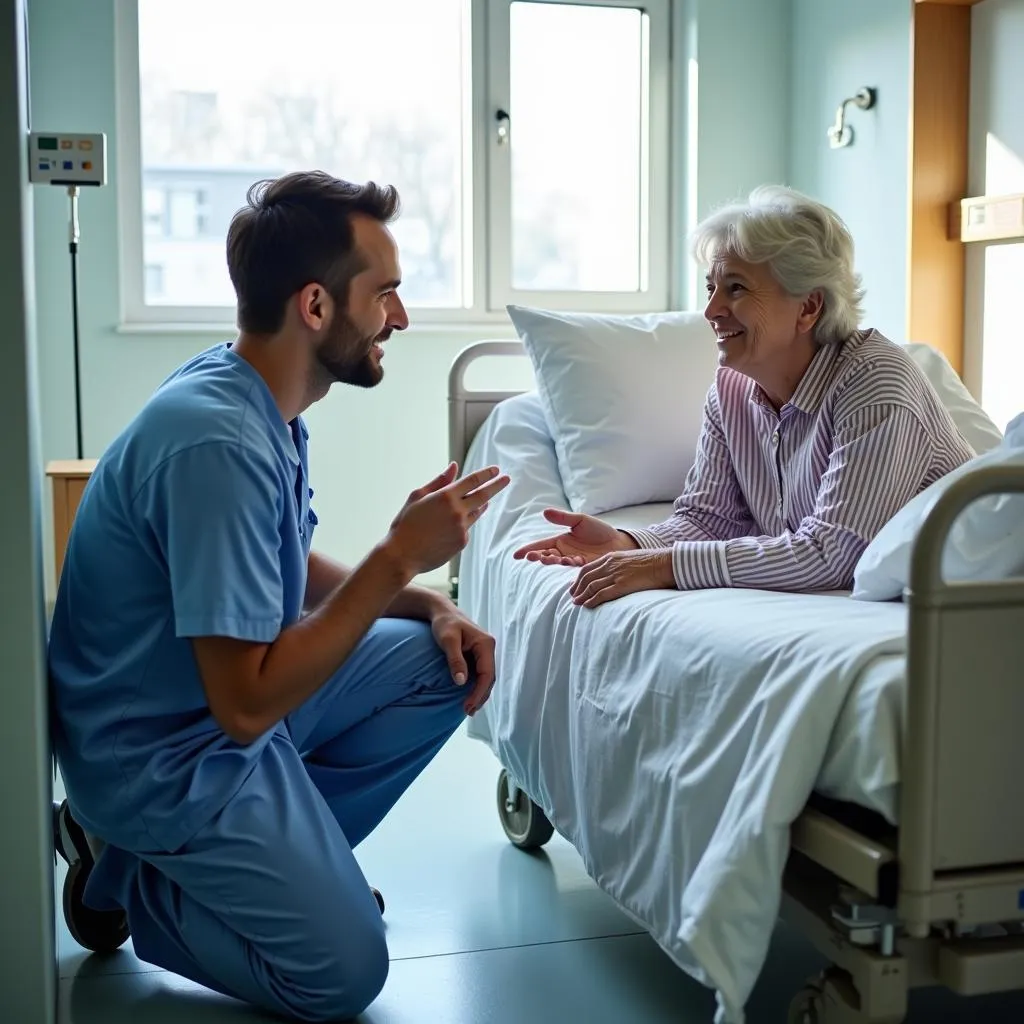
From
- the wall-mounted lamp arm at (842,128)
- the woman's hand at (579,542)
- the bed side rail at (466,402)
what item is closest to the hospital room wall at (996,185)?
the wall-mounted lamp arm at (842,128)

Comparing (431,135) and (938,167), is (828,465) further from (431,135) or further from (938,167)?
(431,135)

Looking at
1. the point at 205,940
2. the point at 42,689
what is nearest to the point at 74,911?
the point at 205,940

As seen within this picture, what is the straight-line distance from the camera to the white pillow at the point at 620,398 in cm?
233

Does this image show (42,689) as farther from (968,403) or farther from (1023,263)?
(1023,263)

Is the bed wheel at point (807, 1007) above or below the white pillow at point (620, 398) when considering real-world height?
below

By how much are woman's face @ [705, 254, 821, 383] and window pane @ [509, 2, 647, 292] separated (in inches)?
106

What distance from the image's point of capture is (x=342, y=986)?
156 cm

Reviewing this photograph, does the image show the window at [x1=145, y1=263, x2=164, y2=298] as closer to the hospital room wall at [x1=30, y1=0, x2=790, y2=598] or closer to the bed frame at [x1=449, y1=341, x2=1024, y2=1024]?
the hospital room wall at [x1=30, y1=0, x2=790, y2=598]

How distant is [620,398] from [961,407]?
590mm

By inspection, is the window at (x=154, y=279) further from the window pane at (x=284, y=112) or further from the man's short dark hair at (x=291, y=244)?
the man's short dark hair at (x=291, y=244)

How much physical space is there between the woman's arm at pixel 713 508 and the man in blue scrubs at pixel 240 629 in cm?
48

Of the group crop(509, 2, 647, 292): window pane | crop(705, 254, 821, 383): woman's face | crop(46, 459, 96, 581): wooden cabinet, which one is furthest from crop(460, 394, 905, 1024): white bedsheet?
crop(509, 2, 647, 292): window pane

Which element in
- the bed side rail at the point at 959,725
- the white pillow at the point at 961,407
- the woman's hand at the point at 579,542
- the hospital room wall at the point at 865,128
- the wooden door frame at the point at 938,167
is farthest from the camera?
the hospital room wall at the point at 865,128

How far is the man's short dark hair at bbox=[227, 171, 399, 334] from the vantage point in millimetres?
1619
